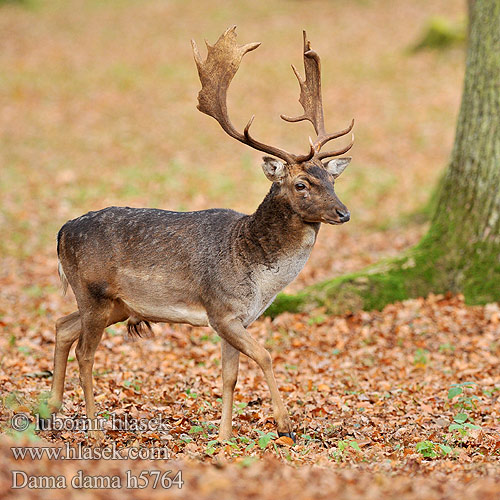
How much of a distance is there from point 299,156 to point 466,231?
410 cm

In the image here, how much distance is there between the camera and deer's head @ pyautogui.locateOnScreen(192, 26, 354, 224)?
20.5 feet

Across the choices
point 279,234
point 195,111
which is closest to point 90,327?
point 279,234

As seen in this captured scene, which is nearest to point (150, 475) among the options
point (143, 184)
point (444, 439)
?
point (444, 439)

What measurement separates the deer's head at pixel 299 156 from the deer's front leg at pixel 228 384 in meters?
1.36

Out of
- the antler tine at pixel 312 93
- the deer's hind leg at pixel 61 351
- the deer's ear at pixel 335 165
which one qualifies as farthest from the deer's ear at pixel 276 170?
the deer's hind leg at pixel 61 351

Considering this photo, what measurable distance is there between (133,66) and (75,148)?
750 centimetres

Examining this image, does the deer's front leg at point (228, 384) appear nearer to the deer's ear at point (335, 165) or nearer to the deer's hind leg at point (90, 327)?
the deer's hind leg at point (90, 327)

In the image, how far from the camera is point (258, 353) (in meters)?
6.11

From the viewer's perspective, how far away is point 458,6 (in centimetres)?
3088

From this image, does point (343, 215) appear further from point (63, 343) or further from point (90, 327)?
point (63, 343)

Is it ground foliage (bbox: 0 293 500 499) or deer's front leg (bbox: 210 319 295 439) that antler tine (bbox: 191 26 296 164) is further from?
ground foliage (bbox: 0 293 500 499)

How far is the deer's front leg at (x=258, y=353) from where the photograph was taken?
19.8 feet

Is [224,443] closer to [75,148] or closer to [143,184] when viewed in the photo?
[143,184]

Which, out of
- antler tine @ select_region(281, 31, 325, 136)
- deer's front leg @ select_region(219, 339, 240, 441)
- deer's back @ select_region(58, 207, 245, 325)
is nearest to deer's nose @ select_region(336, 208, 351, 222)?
deer's back @ select_region(58, 207, 245, 325)
